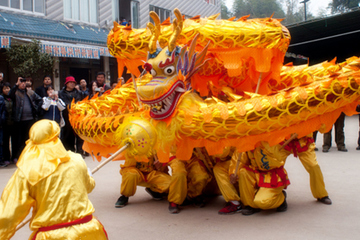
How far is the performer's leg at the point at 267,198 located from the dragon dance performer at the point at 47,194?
1952 millimetres

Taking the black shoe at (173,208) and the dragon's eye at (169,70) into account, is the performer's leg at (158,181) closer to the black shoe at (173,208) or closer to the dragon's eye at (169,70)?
the black shoe at (173,208)

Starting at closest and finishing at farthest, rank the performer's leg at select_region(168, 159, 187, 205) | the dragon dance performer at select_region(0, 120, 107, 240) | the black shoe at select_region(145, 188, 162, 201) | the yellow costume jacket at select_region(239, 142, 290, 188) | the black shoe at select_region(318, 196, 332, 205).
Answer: the dragon dance performer at select_region(0, 120, 107, 240) < the yellow costume jacket at select_region(239, 142, 290, 188) < the performer's leg at select_region(168, 159, 187, 205) < the black shoe at select_region(318, 196, 332, 205) < the black shoe at select_region(145, 188, 162, 201)

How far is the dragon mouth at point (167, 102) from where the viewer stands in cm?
312

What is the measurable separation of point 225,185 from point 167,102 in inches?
46.8

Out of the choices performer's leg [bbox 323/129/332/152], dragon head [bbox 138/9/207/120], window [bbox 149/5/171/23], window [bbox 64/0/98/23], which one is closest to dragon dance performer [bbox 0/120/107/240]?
dragon head [bbox 138/9/207/120]

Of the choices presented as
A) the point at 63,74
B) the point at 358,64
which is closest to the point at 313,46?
the point at 63,74

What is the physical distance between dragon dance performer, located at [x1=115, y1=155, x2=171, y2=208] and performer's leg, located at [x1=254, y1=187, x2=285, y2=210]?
3.45 ft

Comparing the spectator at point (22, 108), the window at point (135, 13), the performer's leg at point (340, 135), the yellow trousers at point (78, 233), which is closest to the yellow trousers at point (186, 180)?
the yellow trousers at point (78, 233)

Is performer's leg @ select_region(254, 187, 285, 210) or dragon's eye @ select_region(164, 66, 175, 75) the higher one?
dragon's eye @ select_region(164, 66, 175, 75)

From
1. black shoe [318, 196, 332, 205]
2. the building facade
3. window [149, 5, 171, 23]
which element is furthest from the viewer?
window [149, 5, 171, 23]

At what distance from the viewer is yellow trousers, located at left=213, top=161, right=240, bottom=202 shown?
374cm

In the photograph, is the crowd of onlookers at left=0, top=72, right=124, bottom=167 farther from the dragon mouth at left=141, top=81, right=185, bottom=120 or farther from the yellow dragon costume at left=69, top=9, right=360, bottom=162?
the dragon mouth at left=141, top=81, right=185, bottom=120

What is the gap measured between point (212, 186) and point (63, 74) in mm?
9610

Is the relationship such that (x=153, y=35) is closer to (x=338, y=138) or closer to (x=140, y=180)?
(x=140, y=180)
